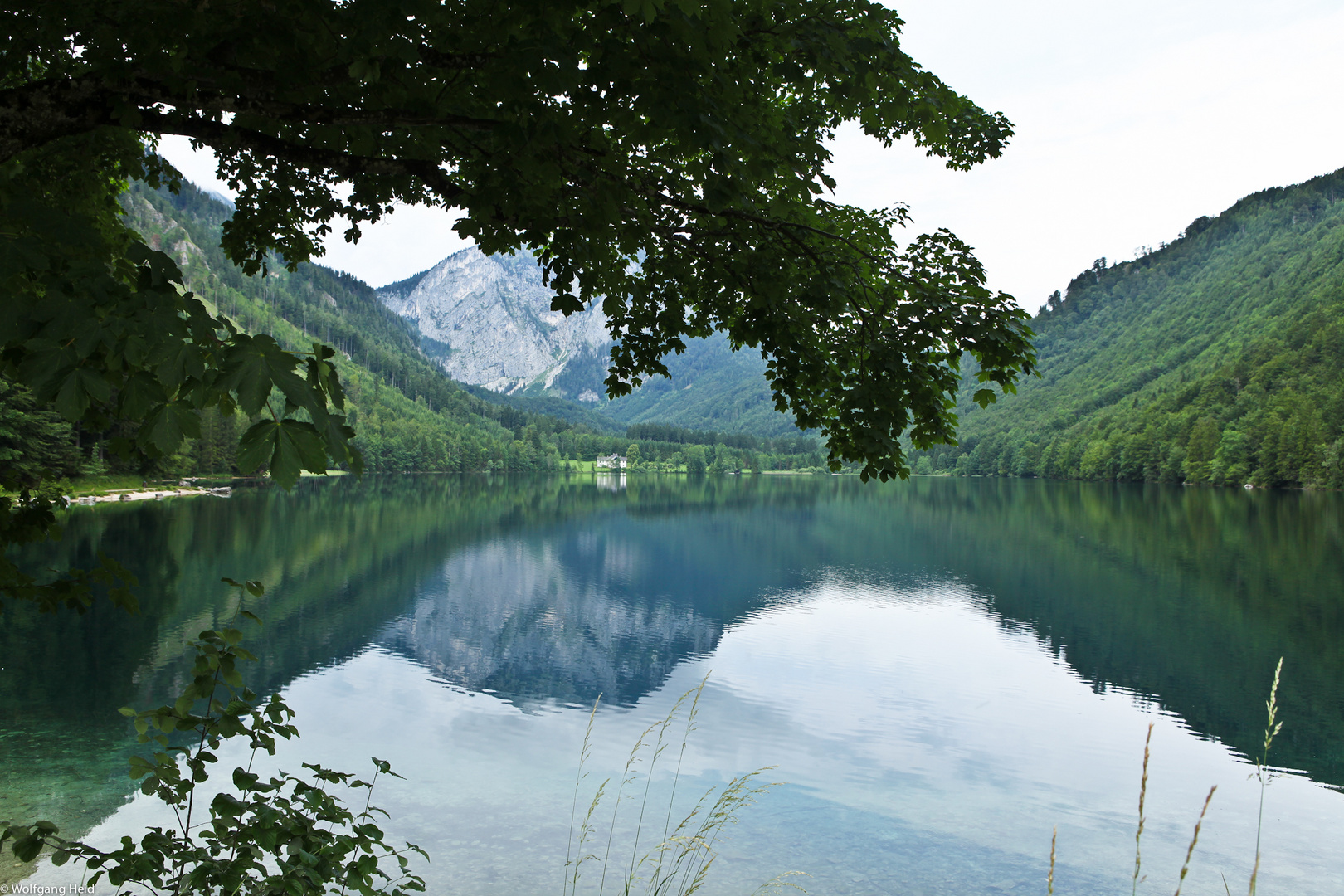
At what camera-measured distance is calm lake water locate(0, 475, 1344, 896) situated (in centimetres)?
1073

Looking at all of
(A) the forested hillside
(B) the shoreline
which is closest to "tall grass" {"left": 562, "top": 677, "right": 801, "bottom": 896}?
(B) the shoreline

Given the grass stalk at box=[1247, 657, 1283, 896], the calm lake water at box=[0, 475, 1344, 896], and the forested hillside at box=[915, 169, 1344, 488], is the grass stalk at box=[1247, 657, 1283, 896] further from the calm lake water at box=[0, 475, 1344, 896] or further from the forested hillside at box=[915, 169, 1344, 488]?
the forested hillside at box=[915, 169, 1344, 488]

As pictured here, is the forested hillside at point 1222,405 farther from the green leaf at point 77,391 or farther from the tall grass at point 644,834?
the green leaf at point 77,391

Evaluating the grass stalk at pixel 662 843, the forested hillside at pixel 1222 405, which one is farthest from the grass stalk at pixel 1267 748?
the forested hillside at pixel 1222 405

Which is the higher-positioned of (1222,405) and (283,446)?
(1222,405)

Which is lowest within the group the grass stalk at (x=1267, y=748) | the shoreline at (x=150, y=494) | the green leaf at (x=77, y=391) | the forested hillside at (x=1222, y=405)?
the shoreline at (x=150, y=494)

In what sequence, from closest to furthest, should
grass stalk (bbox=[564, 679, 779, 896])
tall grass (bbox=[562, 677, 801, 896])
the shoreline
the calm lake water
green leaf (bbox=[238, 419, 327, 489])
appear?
green leaf (bbox=[238, 419, 327, 489]), grass stalk (bbox=[564, 679, 779, 896]), tall grass (bbox=[562, 677, 801, 896]), the calm lake water, the shoreline

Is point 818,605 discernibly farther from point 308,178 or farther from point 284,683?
point 308,178

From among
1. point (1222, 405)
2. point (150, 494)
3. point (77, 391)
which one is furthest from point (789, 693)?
point (1222, 405)

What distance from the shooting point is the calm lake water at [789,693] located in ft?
35.2

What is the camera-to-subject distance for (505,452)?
188m

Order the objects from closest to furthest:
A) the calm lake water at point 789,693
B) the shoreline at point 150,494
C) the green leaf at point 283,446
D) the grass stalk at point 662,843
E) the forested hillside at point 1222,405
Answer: the green leaf at point 283,446 < the grass stalk at point 662,843 < the calm lake water at point 789,693 < the shoreline at point 150,494 < the forested hillside at point 1222,405

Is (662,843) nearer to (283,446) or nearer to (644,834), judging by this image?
(644,834)

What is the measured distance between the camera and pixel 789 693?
18438 millimetres
